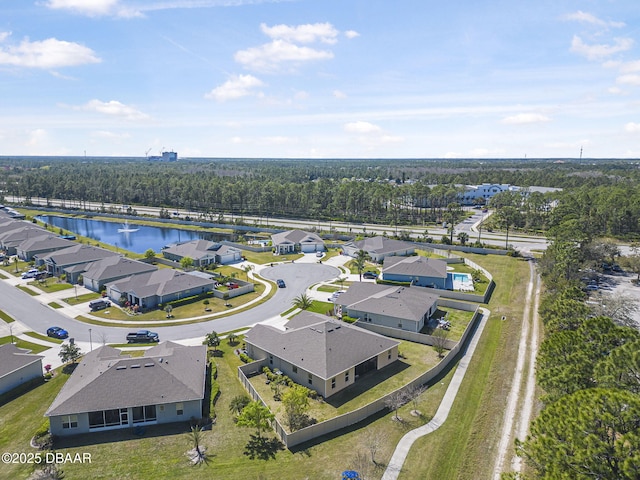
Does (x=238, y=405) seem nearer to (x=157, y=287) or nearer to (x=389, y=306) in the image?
(x=389, y=306)

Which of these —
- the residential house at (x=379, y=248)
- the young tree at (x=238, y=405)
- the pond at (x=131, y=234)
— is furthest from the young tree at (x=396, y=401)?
the pond at (x=131, y=234)

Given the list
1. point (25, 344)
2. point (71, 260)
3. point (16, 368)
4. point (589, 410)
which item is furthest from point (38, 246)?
point (589, 410)

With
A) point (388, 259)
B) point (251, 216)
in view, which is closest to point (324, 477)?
point (388, 259)

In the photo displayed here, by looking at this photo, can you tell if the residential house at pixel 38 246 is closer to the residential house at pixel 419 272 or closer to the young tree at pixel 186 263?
the young tree at pixel 186 263

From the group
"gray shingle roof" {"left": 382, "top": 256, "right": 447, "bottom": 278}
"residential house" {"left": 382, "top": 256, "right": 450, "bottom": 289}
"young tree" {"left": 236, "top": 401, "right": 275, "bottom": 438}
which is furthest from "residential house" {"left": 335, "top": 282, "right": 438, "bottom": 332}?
"young tree" {"left": 236, "top": 401, "right": 275, "bottom": 438}

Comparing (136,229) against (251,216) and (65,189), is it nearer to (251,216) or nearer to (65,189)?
(251,216)

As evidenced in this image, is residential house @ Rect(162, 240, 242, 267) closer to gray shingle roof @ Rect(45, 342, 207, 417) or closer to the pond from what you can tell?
the pond

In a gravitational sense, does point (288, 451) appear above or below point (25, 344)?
below

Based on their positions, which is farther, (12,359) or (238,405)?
(12,359)
